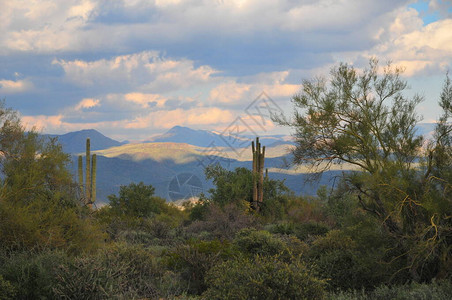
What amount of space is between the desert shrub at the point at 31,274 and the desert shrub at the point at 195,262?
2.60m

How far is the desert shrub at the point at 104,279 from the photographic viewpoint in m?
7.16

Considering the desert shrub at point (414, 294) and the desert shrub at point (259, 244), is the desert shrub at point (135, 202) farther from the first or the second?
the desert shrub at point (414, 294)

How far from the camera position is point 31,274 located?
7.84 meters

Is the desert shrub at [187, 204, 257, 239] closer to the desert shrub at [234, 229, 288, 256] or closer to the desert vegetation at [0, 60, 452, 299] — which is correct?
the desert vegetation at [0, 60, 452, 299]

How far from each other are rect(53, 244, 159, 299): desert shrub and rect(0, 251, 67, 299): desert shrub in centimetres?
24

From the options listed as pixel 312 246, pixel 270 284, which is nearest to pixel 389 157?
pixel 312 246

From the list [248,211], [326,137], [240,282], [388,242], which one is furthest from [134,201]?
[240,282]

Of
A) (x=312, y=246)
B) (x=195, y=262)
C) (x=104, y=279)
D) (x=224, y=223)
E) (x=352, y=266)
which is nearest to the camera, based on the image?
(x=104, y=279)

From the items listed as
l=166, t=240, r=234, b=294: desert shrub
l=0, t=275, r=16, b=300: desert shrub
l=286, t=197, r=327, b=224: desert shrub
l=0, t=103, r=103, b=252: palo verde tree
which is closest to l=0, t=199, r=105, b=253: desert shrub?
l=0, t=103, r=103, b=252: palo verde tree

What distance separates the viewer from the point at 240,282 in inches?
241

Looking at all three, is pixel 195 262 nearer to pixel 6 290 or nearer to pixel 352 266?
pixel 352 266

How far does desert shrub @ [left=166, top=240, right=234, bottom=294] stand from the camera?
9.31 meters

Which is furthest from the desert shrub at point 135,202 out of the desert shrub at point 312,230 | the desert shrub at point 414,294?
the desert shrub at point 414,294

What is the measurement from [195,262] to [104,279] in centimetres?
263
